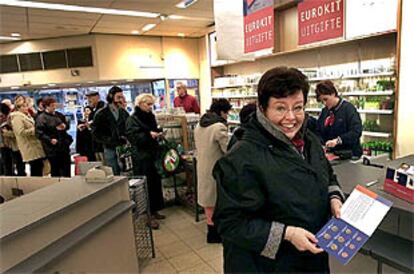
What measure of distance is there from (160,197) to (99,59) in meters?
5.05

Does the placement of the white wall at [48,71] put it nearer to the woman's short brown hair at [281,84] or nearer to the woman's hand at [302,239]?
the woman's short brown hair at [281,84]

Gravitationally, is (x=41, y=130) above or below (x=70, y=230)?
above

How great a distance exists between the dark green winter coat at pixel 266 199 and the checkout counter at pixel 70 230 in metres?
1.00

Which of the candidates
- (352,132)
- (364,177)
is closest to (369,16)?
(352,132)

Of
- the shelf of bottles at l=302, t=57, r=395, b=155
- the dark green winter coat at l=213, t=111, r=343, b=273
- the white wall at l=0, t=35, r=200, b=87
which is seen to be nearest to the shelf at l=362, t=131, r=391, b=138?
the shelf of bottles at l=302, t=57, r=395, b=155

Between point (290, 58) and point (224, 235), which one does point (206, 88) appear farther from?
point (224, 235)

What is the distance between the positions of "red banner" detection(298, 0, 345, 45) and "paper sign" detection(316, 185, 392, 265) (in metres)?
3.26

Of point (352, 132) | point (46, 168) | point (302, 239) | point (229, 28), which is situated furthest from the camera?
point (46, 168)

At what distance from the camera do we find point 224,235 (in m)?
1.14

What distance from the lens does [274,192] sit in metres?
1.09

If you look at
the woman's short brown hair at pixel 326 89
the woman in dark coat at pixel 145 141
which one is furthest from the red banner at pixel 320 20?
the woman in dark coat at pixel 145 141

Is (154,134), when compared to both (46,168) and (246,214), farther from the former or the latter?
(46,168)

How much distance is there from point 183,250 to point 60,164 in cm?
308

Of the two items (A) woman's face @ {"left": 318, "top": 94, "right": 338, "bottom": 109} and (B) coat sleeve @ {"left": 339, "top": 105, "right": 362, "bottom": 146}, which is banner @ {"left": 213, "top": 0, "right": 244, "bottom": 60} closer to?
(A) woman's face @ {"left": 318, "top": 94, "right": 338, "bottom": 109}
